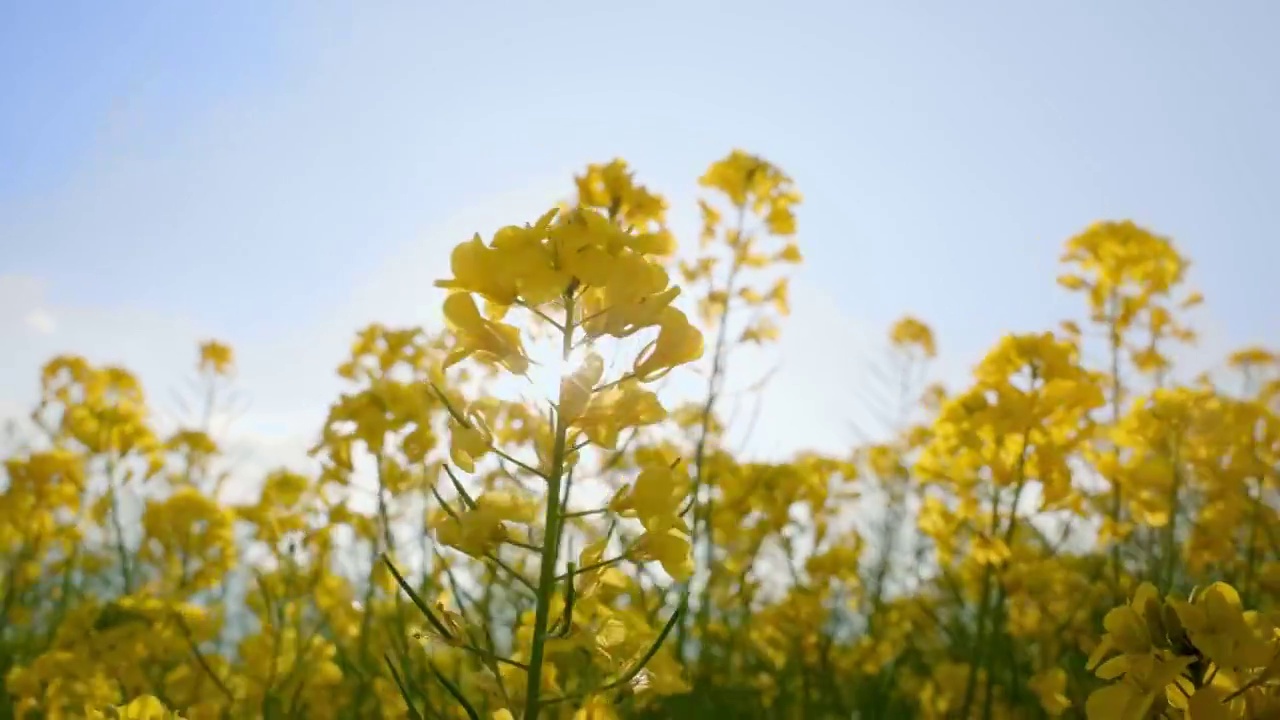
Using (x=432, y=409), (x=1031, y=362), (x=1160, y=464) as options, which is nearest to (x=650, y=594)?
(x=432, y=409)

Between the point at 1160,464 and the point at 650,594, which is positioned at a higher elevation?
the point at 1160,464

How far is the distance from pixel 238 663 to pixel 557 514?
3177mm

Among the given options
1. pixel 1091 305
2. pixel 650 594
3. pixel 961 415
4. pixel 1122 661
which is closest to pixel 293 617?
pixel 650 594

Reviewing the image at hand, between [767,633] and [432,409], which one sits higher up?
[432,409]

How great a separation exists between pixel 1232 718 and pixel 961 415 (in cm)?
221

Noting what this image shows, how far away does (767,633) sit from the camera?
184 inches

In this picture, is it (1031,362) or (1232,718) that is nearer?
(1232,718)

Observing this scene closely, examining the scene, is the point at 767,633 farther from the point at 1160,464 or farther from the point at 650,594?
the point at 1160,464

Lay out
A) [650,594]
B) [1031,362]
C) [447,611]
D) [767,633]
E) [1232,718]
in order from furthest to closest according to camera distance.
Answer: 1. [767,633]
2. [650,594]
3. [1031,362]
4. [447,611]
5. [1232,718]

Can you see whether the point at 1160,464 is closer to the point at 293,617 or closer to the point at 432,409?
the point at 432,409

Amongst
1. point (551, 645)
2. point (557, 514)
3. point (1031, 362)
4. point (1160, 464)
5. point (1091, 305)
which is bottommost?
point (551, 645)

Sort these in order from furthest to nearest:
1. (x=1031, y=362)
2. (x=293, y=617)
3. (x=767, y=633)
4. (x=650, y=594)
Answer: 1. (x=767, y=633)
2. (x=293, y=617)
3. (x=650, y=594)
4. (x=1031, y=362)

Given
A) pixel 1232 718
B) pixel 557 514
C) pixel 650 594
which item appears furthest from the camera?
pixel 650 594

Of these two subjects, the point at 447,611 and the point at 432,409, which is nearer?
the point at 447,611
